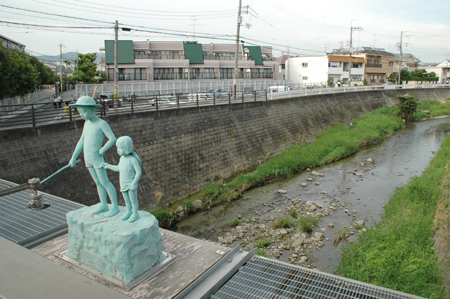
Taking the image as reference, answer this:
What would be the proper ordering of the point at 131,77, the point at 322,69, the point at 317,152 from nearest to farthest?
the point at 317,152 < the point at 131,77 < the point at 322,69

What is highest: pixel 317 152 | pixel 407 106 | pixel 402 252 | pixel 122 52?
pixel 122 52

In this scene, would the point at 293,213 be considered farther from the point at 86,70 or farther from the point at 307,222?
the point at 86,70

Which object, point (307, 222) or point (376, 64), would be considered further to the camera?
point (376, 64)

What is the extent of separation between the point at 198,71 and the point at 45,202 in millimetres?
38300

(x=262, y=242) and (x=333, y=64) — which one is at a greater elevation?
(x=333, y=64)

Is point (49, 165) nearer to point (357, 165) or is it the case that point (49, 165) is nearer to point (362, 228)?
point (362, 228)

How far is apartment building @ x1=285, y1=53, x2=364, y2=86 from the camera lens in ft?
175

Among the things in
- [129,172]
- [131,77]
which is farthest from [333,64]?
[129,172]

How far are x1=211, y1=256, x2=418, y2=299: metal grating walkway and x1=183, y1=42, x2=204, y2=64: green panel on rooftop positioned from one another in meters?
40.9

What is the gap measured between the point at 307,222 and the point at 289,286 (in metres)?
→ 6.93

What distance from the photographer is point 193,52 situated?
44969 mm

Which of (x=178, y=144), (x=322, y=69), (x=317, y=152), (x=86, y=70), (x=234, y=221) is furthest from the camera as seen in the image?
(x=322, y=69)

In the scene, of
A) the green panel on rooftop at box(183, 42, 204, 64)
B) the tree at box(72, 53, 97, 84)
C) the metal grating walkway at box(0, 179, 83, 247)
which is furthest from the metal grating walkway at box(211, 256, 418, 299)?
the green panel on rooftop at box(183, 42, 204, 64)

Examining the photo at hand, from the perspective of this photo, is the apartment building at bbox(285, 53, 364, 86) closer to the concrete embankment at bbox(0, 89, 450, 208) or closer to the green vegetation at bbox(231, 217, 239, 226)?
the concrete embankment at bbox(0, 89, 450, 208)
